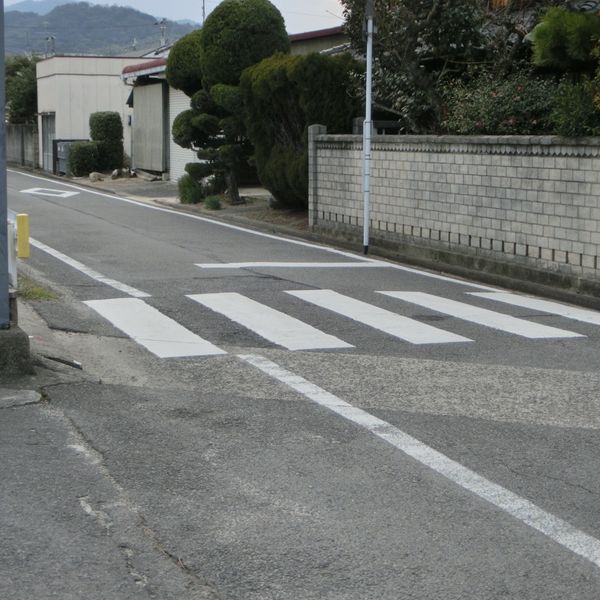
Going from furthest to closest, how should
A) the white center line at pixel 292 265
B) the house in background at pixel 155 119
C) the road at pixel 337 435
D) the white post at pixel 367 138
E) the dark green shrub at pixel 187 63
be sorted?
the house in background at pixel 155 119, the dark green shrub at pixel 187 63, the white post at pixel 367 138, the white center line at pixel 292 265, the road at pixel 337 435

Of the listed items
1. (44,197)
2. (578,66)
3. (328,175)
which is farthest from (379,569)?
(44,197)

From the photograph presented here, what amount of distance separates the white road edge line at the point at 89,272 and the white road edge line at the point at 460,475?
445 centimetres

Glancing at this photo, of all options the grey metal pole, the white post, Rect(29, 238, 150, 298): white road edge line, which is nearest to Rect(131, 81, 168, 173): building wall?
Rect(29, 238, 150, 298): white road edge line

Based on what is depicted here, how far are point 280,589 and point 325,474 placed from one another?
152 centimetres

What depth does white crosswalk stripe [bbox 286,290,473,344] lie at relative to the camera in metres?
9.77

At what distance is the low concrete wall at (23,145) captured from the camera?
4988cm

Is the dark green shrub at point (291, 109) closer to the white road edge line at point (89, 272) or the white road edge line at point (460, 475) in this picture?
the white road edge line at point (89, 272)

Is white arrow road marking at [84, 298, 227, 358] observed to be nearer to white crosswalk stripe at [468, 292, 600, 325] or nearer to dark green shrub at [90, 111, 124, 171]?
white crosswalk stripe at [468, 292, 600, 325]

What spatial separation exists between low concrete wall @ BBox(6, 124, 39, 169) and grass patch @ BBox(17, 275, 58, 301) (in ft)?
126

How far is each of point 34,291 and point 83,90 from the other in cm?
3745

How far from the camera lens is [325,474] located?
5.73 m

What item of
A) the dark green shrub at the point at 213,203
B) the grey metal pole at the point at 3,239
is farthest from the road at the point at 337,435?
the dark green shrub at the point at 213,203

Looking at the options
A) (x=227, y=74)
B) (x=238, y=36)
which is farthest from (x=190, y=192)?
(x=238, y=36)

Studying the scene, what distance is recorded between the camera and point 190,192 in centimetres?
2716
